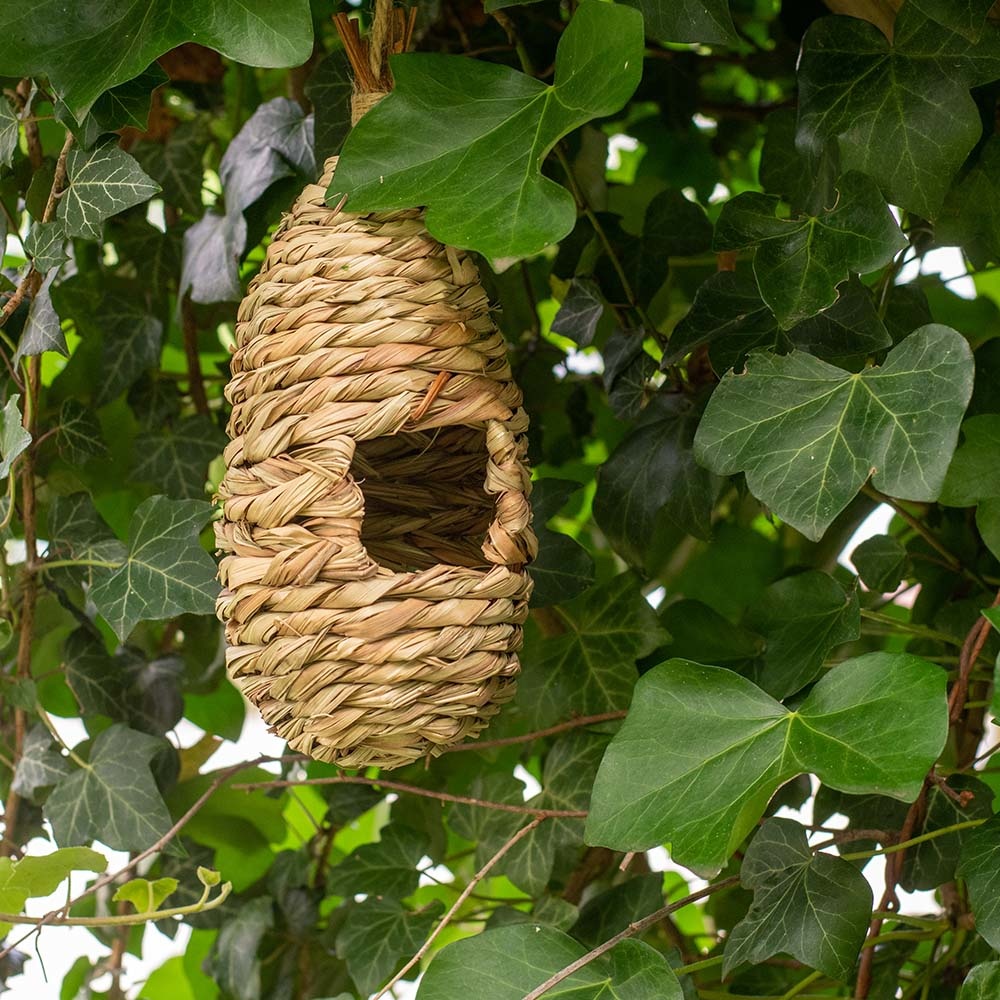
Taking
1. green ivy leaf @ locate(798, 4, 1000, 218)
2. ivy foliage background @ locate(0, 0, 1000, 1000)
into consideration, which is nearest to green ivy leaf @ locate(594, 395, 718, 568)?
ivy foliage background @ locate(0, 0, 1000, 1000)

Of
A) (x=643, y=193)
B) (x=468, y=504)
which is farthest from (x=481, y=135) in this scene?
(x=643, y=193)

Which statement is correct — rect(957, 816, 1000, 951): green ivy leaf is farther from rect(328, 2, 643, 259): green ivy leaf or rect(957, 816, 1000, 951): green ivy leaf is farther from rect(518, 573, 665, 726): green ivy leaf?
rect(328, 2, 643, 259): green ivy leaf

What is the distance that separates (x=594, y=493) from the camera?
888mm

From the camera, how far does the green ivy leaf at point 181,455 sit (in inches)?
36.5

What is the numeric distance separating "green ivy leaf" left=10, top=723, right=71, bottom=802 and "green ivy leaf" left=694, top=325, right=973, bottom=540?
540mm

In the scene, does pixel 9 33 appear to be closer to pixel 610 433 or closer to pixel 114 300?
pixel 114 300

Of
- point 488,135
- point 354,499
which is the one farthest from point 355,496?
point 488,135

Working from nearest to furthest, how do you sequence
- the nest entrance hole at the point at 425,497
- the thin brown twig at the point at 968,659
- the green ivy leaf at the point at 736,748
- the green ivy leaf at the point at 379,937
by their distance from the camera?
the green ivy leaf at the point at 736,748 → the thin brown twig at the point at 968,659 → the nest entrance hole at the point at 425,497 → the green ivy leaf at the point at 379,937

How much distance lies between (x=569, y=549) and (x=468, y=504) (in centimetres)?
8

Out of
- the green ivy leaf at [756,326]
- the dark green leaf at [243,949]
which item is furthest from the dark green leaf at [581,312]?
the dark green leaf at [243,949]

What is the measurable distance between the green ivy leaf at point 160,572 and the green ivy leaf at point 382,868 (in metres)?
0.31

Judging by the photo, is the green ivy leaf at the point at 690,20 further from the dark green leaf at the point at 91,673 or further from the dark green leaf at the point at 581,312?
the dark green leaf at the point at 91,673

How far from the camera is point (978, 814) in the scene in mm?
682

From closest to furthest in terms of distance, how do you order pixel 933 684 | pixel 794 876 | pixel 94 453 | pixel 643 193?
pixel 933 684, pixel 794 876, pixel 94 453, pixel 643 193
